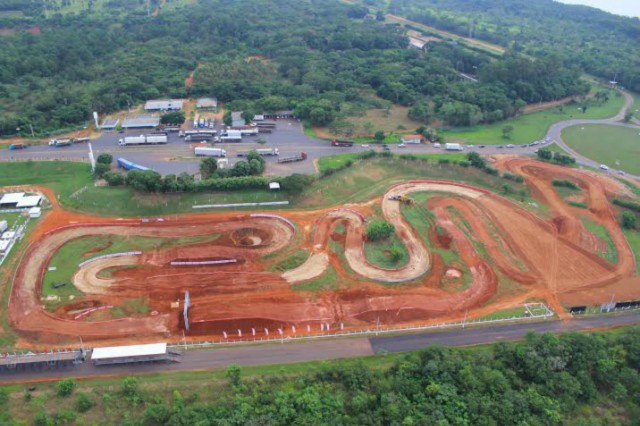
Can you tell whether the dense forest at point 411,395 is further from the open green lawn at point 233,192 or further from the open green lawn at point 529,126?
the open green lawn at point 529,126

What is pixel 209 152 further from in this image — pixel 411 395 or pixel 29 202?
pixel 411 395

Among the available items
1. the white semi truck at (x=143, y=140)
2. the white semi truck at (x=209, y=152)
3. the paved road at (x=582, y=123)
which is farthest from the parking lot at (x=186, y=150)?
the paved road at (x=582, y=123)

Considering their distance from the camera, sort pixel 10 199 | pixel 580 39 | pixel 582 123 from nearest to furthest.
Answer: pixel 10 199 < pixel 582 123 < pixel 580 39

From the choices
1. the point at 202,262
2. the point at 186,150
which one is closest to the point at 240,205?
the point at 202,262

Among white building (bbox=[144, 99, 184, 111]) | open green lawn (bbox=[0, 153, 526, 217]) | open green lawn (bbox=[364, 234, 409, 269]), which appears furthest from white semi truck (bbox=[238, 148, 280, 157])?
open green lawn (bbox=[364, 234, 409, 269])

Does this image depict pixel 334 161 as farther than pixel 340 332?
Yes

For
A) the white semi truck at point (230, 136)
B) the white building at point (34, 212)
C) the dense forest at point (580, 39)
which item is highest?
the dense forest at point (580, 39)

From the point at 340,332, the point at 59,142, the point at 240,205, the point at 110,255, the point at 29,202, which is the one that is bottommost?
the point at 340,332
